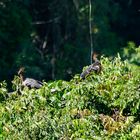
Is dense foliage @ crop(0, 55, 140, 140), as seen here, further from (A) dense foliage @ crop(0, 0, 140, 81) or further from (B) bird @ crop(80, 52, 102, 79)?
(A) dense foliage @ crop(0, 0, 140, 81)

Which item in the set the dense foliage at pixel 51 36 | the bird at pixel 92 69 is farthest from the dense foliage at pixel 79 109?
the dense foliage at pixel 51 36

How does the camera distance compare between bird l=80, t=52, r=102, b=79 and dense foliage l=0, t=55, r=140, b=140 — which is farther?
bird l=80, t=52, r=102, b=79

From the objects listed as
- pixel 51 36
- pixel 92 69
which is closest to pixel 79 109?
pixel 92 69

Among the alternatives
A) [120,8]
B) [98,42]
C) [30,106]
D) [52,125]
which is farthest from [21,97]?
[120,8]

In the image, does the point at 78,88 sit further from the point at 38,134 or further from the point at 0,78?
the point at 0,78

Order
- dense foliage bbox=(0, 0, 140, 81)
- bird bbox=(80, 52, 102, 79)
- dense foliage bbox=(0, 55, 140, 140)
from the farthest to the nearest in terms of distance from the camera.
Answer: dense foliage bbox=(0, 0, 140, 81) < bird bbox=(80, 52, 102, 79) < dense foliage bbox=(0, 55, 140, 140)

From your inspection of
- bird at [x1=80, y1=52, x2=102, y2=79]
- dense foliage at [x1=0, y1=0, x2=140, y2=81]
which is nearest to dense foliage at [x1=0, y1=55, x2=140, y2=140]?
bird at [x1=80, y1=52, x2=102, y2=79]

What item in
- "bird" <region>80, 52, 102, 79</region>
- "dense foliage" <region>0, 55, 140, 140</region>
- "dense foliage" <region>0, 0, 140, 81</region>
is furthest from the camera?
"dense foliage" <region>0, 0, 140, 81</region>

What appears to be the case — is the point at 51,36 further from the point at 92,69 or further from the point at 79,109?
the point at 79,109

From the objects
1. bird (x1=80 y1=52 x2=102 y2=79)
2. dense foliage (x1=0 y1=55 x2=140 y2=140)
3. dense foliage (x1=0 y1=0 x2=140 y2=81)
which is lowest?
dense foliage (x1=0 y1=55 x2=140 y2=140)

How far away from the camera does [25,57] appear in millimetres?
13016

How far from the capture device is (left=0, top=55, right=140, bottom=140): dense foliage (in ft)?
14.8

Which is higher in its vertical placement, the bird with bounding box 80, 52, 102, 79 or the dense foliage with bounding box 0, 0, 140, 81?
the dense foliage with bounding box 0, 0, 140, 81

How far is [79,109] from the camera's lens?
4672 mm
